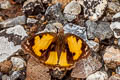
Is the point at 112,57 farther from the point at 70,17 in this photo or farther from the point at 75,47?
the point at 70,17

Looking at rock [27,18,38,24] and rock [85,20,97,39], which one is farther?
rock [27,18,38,24]

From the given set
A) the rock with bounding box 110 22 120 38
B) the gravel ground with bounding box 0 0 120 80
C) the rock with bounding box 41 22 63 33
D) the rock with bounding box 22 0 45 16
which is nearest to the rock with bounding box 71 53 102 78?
the gravel ground with bounding box 0 0 120 80

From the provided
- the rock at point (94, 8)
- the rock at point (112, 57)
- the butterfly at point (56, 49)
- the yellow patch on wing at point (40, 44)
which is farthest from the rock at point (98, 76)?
the rock at point (94, 8)

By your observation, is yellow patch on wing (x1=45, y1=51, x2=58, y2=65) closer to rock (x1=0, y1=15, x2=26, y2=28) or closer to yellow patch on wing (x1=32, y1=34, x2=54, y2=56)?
yellow patch on wing (x1=32, y1=34, x2=54, y2=56)

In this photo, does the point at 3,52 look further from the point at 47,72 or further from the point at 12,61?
the point at 47,72

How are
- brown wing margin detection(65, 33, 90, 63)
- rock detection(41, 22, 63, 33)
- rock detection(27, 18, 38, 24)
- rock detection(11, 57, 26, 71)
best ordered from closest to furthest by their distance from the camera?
1. brown wing margin detection(65, 33, 90, 63)
2. rock detection(11, 57, 26, 71)
3. rock detection(41, 22, 63, 33)
4. rock detection(27, 18, 38, 24)

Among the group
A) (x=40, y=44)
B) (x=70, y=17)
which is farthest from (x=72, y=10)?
(x=40, y=44)
